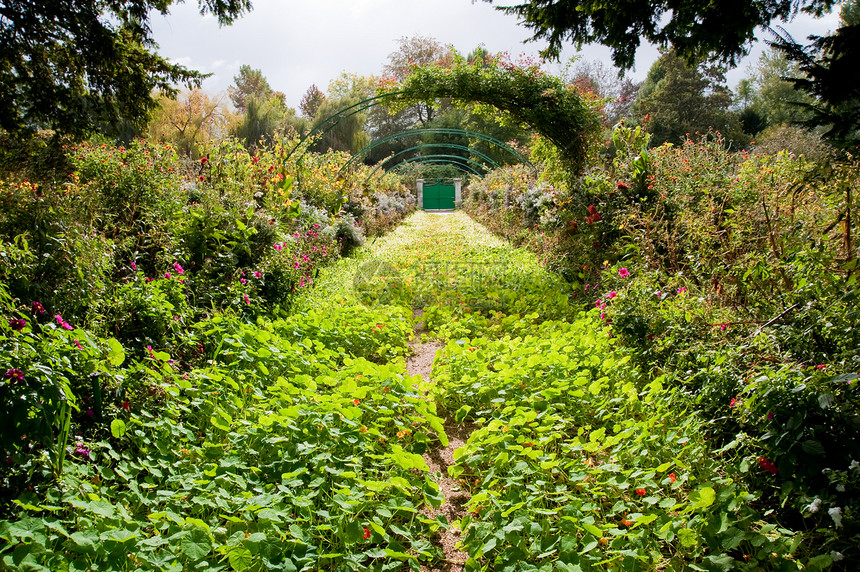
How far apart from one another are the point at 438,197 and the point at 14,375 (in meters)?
35.8

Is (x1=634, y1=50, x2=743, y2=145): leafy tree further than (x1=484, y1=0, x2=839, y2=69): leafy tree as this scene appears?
Yes

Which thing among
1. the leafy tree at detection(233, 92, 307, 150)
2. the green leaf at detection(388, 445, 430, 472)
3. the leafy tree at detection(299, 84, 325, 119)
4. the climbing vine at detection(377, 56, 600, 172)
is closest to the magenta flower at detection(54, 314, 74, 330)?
the green leaf at detection(388, 445, 430, 472)

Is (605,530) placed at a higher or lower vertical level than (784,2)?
lower

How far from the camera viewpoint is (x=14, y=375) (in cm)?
183

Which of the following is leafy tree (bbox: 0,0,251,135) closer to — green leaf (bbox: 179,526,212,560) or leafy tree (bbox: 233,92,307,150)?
green leaf (bbox: 179,526,212,560)

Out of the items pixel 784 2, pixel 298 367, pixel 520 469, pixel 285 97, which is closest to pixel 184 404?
pixel 298 367

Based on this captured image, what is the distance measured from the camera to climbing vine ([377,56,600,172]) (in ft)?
24.8

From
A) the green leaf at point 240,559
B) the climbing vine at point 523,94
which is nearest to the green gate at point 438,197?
the climbing vine at point 523,94

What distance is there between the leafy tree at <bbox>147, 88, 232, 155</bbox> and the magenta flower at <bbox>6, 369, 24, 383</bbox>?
1031 inches

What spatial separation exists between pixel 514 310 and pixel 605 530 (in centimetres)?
384

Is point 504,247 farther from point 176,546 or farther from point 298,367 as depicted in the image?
point 176,546

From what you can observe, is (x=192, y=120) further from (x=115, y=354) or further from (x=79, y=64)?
(x=115, y=354)

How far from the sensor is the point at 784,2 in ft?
10.3

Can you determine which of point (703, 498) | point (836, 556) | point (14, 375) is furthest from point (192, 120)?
point (836, 556)
